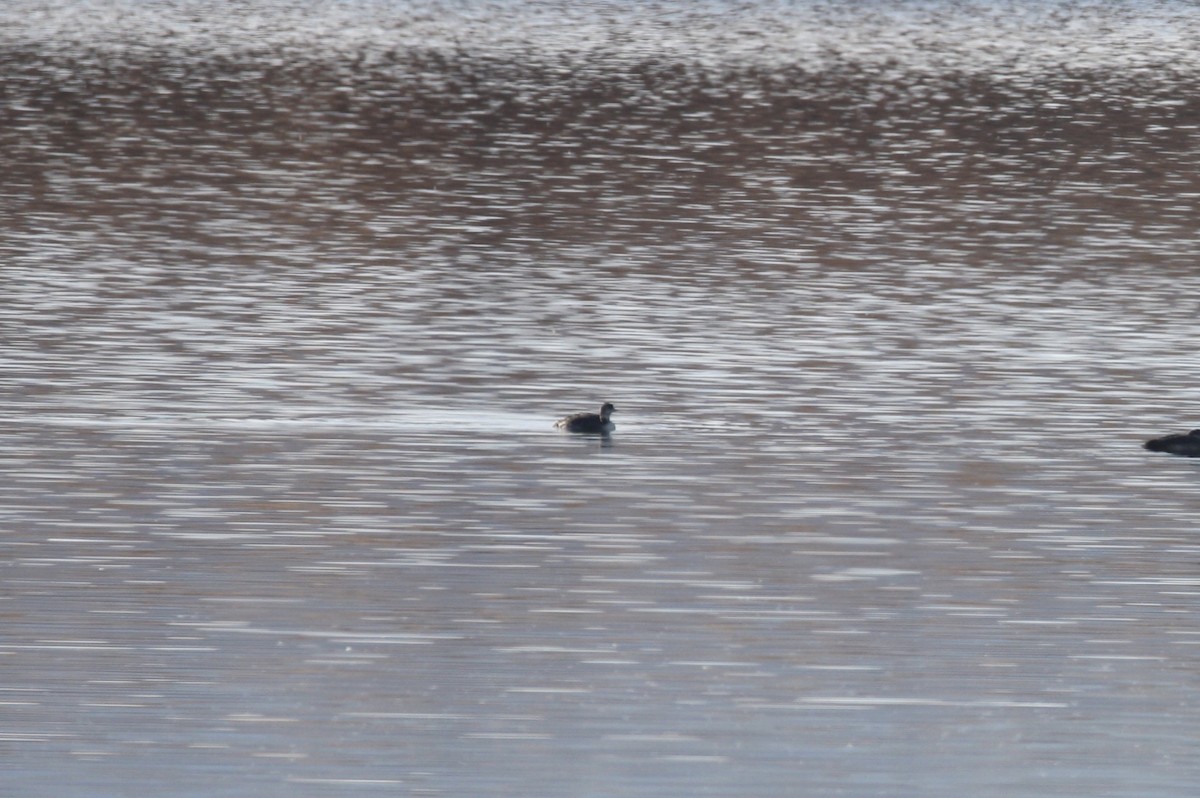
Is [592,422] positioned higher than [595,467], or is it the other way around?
[595,467]

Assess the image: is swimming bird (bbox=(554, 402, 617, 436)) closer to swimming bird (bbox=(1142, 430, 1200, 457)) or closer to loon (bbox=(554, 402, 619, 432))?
loon (bbox=(554, 402, 619, 432))

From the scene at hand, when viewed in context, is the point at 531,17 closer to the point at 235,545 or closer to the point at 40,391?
the point at 40,391

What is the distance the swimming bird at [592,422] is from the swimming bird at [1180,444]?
13.5ft

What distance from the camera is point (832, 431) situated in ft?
79.2

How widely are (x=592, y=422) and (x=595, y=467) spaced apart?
47.2 inches

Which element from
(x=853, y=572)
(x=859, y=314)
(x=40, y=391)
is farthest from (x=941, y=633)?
(x=859, y=314)

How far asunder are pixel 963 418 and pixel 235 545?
8.10m

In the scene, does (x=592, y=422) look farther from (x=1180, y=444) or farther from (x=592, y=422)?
(x=1180, y=444)

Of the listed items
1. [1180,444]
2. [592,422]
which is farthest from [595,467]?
[1180,444]

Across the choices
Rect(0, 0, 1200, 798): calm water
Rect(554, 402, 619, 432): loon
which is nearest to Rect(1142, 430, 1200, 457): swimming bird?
Rect(0, 0, 1200, 798): calm water

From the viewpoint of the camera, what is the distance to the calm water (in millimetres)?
14180

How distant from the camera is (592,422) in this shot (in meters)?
23.5

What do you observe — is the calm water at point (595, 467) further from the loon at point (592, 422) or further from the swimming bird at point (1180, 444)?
the swimming bird at point (1180, 444)

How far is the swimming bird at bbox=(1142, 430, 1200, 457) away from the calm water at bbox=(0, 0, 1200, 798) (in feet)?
1.06
